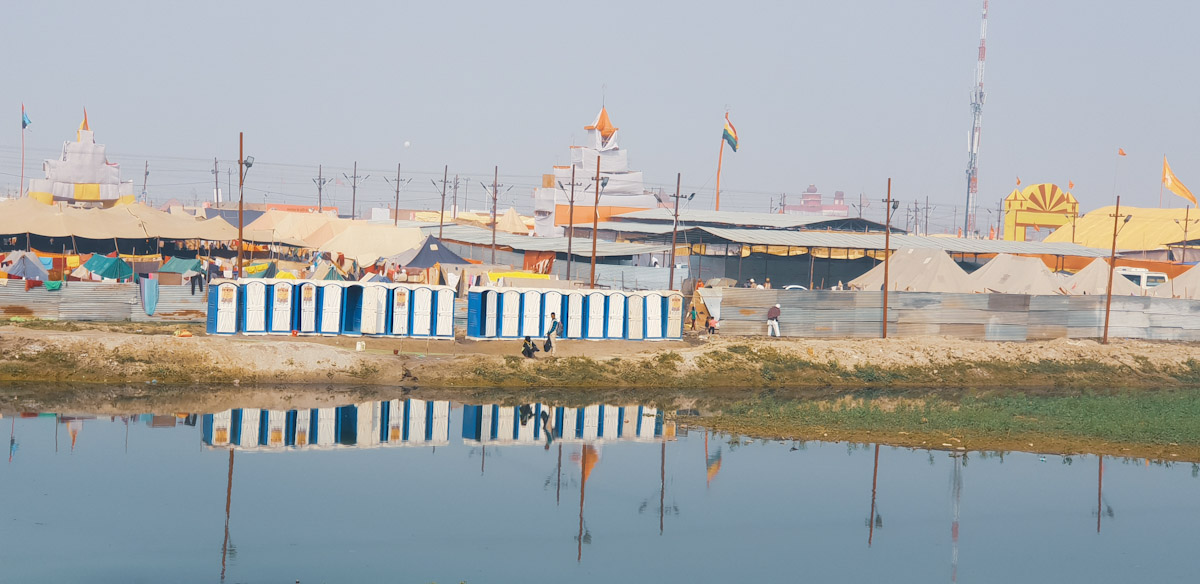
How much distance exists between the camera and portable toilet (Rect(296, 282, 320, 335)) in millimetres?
36719

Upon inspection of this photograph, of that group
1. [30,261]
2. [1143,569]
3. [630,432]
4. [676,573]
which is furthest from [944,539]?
[30,261]

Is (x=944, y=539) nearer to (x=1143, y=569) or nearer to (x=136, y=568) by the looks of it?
(x=1143, y=569)

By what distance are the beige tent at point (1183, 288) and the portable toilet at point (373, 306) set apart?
4618 cm

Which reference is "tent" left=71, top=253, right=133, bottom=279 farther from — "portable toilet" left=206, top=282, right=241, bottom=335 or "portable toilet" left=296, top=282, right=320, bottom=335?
"portable toilet" left=296, top=282, right=320, bottom=335

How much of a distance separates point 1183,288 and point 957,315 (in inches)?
1037

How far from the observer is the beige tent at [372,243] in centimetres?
7238

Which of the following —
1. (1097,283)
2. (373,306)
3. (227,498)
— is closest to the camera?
(227,498)

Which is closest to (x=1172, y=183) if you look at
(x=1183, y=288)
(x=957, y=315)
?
(x=1183, y=288)

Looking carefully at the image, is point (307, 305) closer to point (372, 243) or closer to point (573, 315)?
point (573, 315)

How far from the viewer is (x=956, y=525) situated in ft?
75.8

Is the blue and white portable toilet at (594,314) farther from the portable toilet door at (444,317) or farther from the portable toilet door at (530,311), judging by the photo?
the portable toilet door at (444,317)

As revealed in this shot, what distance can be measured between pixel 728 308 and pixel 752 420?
11.5m

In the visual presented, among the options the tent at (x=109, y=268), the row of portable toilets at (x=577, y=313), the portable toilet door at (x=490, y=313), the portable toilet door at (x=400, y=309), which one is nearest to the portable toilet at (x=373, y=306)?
the portable toilet door at (x=400, y=309)

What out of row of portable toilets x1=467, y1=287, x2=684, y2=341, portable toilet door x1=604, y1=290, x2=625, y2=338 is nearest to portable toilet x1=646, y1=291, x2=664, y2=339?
row of portable toilets x1=467, y1=287, x2=684, y2=341
